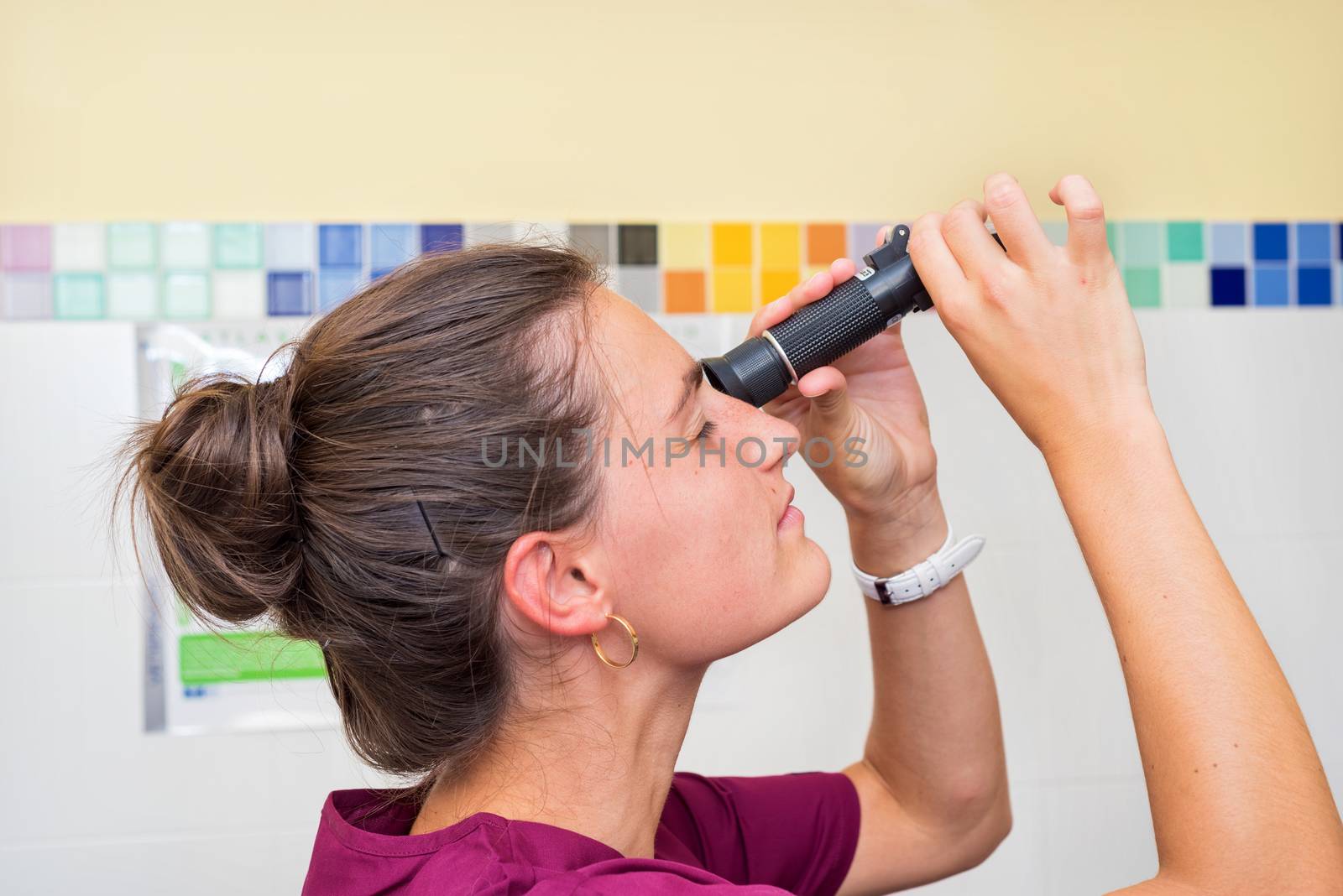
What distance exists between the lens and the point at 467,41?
4.90ft

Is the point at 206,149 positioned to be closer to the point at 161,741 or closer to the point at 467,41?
the point at 467,41

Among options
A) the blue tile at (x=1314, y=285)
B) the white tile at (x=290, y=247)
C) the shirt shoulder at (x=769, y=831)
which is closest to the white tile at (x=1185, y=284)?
the blue tile at (x=1314, y=285)

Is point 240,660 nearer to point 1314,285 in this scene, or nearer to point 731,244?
point 731,244

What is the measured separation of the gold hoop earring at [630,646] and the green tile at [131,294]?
1.01m

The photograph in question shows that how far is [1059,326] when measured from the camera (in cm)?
70

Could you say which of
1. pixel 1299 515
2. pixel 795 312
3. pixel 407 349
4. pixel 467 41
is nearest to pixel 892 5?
pixel 467 41

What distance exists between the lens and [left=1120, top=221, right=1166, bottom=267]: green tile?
1610 mm

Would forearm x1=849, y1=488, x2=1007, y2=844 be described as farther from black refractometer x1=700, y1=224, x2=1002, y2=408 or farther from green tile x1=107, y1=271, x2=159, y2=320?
green tile x1=107, y1=271, x2=159, y2=320

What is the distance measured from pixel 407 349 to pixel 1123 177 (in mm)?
1308

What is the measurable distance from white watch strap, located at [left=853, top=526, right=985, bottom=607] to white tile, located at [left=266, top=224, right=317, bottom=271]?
0.96 m

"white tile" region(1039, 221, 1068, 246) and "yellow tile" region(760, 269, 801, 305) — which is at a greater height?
"white tile" region(1039, 221, 1068, 246)

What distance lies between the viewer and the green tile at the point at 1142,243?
1610 mm

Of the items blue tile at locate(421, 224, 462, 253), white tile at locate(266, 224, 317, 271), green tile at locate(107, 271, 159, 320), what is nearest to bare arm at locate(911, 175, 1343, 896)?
blue tile at locate(421, 224, 462, 253)

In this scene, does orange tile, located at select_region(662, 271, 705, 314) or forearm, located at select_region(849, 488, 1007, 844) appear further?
orange tile, located at select_region(662, 271, 705, 314)
